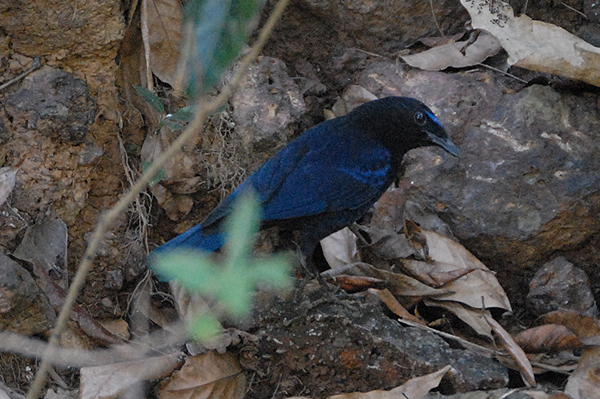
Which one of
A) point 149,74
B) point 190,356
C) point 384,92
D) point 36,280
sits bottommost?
point 190,356

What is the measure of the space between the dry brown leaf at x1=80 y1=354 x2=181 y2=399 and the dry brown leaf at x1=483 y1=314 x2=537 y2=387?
4.82ft

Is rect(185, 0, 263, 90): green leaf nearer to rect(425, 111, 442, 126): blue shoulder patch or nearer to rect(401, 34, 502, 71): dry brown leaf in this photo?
rect(425, 111, 442, 126): blue shoulder patch

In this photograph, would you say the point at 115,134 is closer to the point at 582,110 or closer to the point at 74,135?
the point at 74,135

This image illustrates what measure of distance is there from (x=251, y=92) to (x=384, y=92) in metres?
0.84

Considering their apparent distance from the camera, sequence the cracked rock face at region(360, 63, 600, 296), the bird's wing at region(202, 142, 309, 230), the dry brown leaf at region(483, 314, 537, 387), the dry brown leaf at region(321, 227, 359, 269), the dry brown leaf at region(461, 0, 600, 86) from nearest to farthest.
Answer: the dry brown leaf at region(483, 314, 537, 387) < the bird's wing at region(202, 142, 309, 230) < the dry brown leaf at region(461, 0, 600, 86) < the cracked rock face at region(360, 63, 600, 296) < the dry brown leaf at region(321, 227, 359, 269)

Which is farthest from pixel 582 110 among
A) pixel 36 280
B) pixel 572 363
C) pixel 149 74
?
pixel 36 280

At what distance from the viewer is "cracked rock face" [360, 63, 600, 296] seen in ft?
12.4

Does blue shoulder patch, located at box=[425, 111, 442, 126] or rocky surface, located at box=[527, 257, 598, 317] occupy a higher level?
blue shoulder patch, located at box=[425, 111, 442, 126]

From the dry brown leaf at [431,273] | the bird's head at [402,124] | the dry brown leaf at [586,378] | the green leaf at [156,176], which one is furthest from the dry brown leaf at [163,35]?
the dry brown leaf at [586,378]

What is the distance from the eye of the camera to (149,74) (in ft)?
12.6

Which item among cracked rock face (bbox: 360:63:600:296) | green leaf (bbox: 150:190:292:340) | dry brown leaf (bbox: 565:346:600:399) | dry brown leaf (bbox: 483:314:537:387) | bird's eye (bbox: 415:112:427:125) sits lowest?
dry brown leaf (bbox: 483:314:537:387)

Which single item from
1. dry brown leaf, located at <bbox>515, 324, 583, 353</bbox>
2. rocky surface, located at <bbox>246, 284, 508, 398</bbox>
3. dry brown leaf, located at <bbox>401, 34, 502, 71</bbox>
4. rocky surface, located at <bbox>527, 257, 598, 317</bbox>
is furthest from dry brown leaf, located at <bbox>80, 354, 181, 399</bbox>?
dry brown leaf, located at <bbox>401, 34, 502, 71</bbox>

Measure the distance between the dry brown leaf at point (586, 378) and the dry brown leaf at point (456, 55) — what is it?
75.8 inches

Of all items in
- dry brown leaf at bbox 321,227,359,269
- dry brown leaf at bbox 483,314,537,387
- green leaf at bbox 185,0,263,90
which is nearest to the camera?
green leaf at bbox 185,0,263,90
